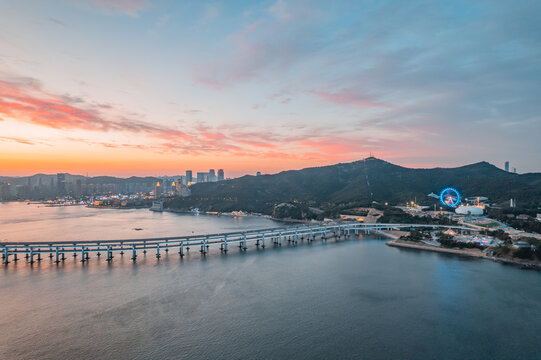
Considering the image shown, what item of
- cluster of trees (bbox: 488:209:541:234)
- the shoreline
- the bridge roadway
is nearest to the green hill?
cluster of trees (bbox: 488:209:541:234)

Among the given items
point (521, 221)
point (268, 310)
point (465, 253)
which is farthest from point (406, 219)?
point (268, 310)

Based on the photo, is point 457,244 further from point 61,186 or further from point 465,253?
point 61,186

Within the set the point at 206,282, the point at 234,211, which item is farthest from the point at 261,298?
the point at 234,211

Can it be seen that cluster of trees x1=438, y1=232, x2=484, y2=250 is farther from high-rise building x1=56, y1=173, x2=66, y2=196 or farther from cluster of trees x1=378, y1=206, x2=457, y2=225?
high-rise building x1=56, y1=173, x2=66, y2=196

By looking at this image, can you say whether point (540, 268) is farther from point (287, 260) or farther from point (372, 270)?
point (287, 260)

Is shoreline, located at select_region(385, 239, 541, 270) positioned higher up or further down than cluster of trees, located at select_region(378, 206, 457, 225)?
further down
